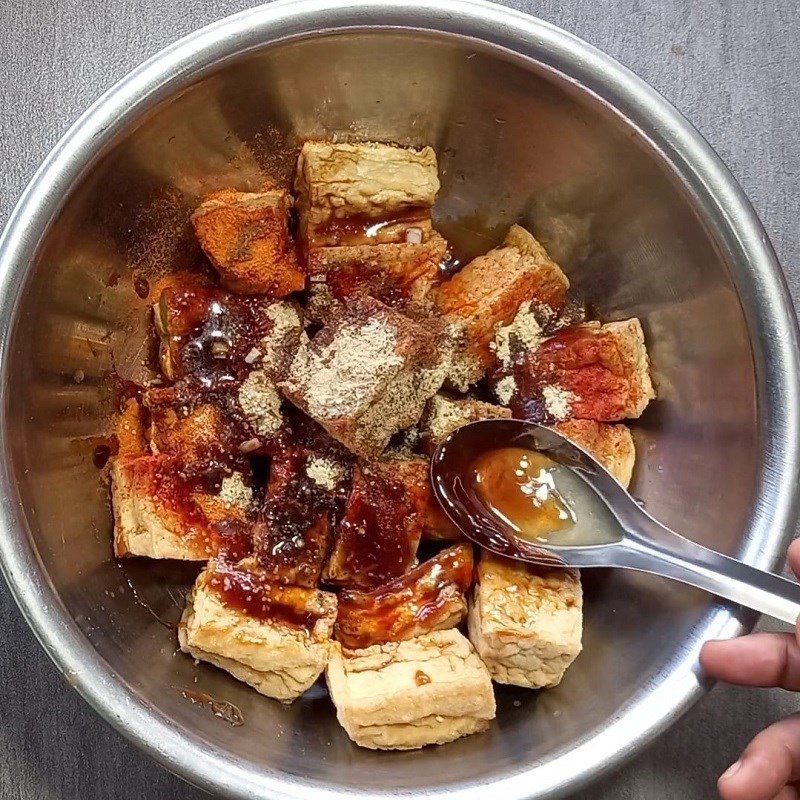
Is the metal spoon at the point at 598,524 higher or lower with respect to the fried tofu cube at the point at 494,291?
lower

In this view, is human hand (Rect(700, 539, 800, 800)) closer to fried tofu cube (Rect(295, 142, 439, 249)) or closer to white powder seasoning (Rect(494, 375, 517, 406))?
white powder seasoning (Rect(494, 375, 517, 406))

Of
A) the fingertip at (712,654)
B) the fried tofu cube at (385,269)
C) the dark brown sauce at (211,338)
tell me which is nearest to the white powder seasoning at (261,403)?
the dark brown sauce at (211,338)

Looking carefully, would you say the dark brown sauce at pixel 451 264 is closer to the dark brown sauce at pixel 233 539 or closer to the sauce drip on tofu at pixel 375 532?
→ the sauce drip on tofu at pixel 375 532

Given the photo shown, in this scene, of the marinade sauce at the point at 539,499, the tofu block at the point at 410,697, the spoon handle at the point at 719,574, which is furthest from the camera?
the marinade sauce at the point at 539,499

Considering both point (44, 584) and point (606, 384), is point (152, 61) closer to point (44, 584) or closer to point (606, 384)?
point (44, 584)

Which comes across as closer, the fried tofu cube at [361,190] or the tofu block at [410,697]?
the tofu block at [410,697]

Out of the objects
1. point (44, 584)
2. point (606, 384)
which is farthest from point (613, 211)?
point (44, 584)
